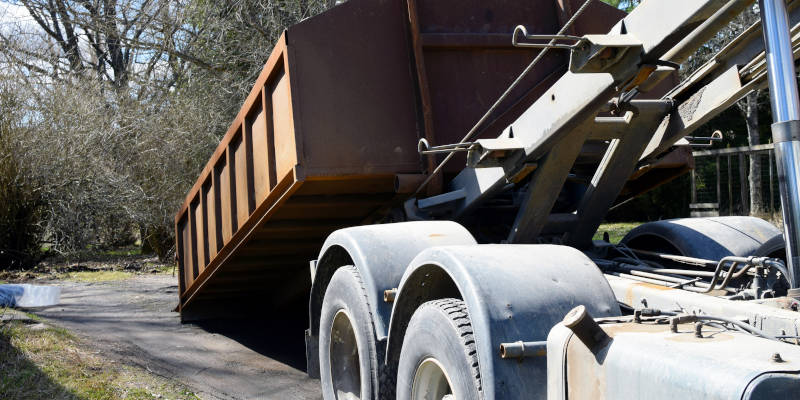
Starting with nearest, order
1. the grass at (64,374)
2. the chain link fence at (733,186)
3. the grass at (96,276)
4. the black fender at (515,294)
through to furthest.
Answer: the black fender at (515,294) < the grass at (64,374) < the grass at (96,276) < the chain link fence at (733,186)

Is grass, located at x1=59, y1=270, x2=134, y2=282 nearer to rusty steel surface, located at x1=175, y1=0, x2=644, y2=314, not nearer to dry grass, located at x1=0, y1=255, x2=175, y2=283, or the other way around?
dry grass, located at x1=0, y1=255, x2=175, y2=283

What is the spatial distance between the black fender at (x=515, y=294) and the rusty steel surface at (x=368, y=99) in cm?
162

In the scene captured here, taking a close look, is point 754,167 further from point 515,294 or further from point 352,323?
point 515,294

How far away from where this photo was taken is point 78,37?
68.2 ft

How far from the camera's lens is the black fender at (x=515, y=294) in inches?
101

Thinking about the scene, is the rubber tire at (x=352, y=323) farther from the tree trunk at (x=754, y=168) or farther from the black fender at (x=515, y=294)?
the tree trunk at (x=754, y=168)

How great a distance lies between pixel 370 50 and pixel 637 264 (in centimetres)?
205

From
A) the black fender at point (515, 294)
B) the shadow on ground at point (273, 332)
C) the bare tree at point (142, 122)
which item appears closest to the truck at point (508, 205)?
the black fender at point (515, 294)

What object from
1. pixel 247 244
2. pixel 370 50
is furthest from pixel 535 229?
pixel 247 244

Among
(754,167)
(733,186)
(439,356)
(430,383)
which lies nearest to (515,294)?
(439,356)

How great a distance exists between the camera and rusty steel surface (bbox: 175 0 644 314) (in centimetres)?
464

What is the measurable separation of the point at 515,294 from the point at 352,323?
4.69ft

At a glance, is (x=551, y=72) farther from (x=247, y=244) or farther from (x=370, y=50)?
(x=247, y=244)

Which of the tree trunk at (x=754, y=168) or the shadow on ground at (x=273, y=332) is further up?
the tree trunk at (x=754, y=168)
